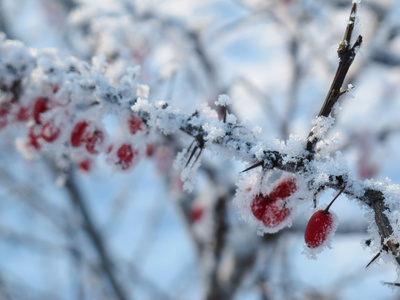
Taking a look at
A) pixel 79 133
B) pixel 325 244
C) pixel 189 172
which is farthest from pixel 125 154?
pixel 325 244

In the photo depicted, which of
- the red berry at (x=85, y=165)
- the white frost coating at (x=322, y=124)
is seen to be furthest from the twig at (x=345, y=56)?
the red berry at (x=85, y=165)

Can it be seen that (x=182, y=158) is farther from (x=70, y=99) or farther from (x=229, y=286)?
(x=229, y=286)

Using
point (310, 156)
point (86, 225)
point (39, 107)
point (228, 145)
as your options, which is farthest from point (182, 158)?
point (86, 225)

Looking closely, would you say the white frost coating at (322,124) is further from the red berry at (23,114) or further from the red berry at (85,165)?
the red berry at (85,165)

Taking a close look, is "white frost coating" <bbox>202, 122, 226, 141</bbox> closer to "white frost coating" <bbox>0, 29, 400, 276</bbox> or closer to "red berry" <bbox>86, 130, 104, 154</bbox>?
"white frost coating" <bbox>0, 29, 400, 276</bbox>

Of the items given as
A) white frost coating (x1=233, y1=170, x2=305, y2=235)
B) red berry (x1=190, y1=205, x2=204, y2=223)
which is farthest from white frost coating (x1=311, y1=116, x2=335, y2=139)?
red berry (x1=190, y1=205, x2=204, y2=223)

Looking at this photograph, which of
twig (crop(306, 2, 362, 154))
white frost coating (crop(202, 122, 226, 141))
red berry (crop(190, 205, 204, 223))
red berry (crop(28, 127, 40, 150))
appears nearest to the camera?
twig (crop(306, 2, 362, 154))

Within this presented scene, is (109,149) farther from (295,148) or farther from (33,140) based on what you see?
(295,148)
